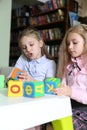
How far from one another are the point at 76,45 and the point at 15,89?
0.52 m

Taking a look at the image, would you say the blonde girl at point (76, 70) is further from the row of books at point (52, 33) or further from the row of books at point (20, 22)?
the row of books at point (20, 22)

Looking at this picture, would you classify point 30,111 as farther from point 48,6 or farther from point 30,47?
point 48,6

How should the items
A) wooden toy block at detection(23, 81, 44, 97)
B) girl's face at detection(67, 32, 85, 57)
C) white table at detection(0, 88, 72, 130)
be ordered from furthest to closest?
girl's face at detection(67, 32, 85, 57)
wooden toy block at detection(23, 81, 44, 97)
white table at detection(0, 88, 72, 130)

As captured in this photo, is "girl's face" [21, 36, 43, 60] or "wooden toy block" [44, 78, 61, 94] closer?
"wooden toy block" [44, 78, 61, 94]

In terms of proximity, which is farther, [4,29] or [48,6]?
[48,6]

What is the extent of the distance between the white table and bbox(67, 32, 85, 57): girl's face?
460mm

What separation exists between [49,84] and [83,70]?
35 centimetres

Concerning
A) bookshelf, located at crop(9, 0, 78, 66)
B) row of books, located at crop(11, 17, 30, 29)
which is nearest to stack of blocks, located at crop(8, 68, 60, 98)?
bookshelf, located at crop(9, 0, 78, 66)

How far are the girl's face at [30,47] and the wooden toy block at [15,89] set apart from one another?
24.3 inches

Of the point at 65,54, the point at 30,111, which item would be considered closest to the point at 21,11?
the point at 65,54

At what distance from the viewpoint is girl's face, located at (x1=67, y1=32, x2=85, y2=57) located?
3.93 ft

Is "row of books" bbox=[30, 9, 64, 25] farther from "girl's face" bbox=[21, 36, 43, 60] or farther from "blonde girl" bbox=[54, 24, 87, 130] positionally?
"blonde girl" bbox=[54, 24, 87, 130]

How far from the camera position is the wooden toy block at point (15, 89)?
0.81 metres

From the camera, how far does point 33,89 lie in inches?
30.9
